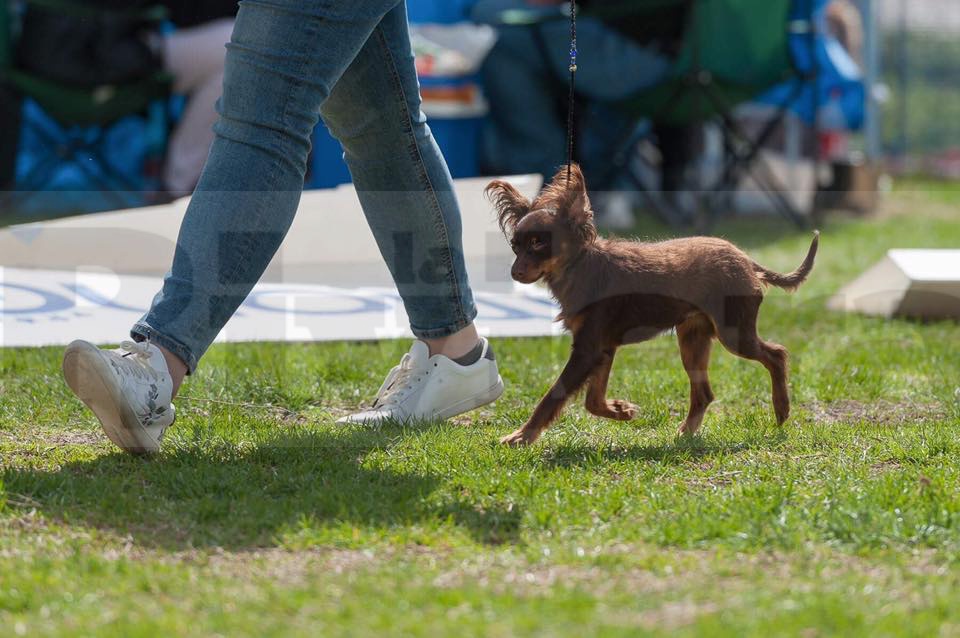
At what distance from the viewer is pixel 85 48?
7434 mm

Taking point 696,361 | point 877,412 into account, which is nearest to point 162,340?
point 696,361

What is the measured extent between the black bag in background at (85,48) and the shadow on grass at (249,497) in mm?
5070

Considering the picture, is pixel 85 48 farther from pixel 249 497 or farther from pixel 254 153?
pixel 249 497

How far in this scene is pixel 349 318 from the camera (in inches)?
181

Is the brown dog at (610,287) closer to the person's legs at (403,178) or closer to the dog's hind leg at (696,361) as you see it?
the dog's hind leg at (696,361)

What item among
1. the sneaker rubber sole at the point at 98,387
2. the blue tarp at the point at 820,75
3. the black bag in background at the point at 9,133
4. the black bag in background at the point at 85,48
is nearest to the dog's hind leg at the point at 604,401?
the sneaker rubber sole at the point at 98,387

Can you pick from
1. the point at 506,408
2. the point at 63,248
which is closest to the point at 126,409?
the point at 506,408

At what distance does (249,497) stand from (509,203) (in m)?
1.05

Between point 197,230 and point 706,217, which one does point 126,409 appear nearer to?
point 197,230

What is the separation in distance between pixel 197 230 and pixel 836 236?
5675mm

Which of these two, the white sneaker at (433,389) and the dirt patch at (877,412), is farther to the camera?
the dirt patch at (877,412)

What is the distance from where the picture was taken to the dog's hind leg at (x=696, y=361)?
327 centimetres

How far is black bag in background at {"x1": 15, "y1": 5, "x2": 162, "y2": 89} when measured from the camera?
7.39 metres

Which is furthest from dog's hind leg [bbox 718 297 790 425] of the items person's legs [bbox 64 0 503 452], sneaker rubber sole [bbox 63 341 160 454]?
sneaker rubber sole [bbox 63 341 160 454]
